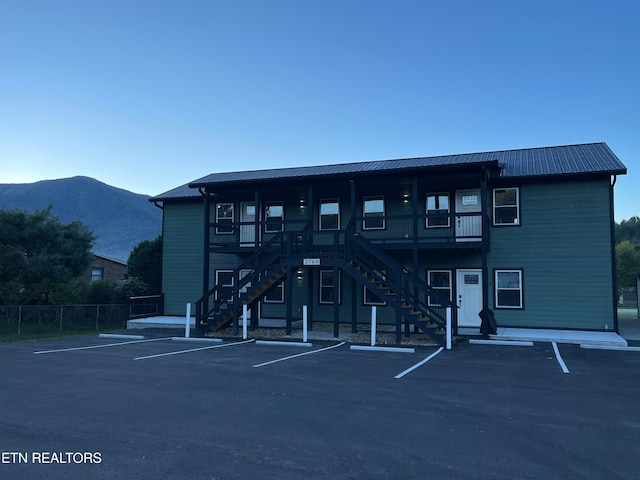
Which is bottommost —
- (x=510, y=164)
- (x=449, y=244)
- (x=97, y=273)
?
(x=97, y=273)

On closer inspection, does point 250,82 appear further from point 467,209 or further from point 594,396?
point 594,396

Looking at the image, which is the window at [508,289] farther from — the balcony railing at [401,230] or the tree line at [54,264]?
the tree line at [54,264]

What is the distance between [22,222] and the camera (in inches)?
986

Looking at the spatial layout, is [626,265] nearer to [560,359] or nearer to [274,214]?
[274,214]

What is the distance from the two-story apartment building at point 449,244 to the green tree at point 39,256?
935 centimetres

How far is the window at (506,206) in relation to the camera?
17234mm

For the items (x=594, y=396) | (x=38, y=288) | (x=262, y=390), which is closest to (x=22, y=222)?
(x=38, y=288)

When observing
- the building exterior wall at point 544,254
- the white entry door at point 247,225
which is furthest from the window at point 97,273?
the building exterior wall at point 544,254

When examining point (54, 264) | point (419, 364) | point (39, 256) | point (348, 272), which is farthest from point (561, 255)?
point (54, 264)

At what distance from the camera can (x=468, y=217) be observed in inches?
683

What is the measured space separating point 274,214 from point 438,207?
24.0 ft

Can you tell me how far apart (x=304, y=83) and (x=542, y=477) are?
77.0 feet

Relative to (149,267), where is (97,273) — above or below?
below

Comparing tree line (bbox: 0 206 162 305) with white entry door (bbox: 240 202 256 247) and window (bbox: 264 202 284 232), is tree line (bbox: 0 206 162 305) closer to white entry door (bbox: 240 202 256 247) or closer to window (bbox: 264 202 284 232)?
white entry door (bbox: 240 202 256 247)
